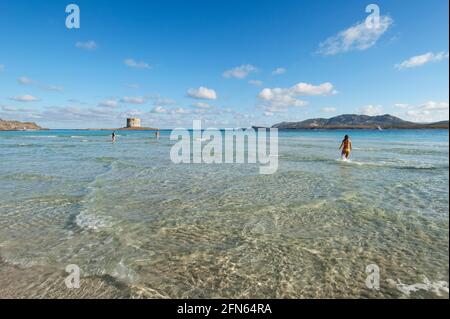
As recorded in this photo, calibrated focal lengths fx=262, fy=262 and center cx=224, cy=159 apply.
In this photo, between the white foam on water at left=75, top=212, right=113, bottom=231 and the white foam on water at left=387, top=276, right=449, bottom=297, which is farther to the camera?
the white foam on water at left=75, top=212, right=113, bottom=231

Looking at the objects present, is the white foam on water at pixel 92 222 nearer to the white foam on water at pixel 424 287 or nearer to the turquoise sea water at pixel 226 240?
the turquoise sea water at pixel 226 240

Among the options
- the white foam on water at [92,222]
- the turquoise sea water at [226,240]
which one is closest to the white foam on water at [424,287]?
the turquoise sea water at [226,240]

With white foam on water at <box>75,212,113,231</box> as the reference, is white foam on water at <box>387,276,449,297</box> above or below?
below

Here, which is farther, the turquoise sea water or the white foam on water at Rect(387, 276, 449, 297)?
the turquoise sea water

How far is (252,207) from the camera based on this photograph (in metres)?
10.6

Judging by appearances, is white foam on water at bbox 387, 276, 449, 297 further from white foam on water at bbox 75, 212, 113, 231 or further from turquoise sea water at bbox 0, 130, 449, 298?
white foam on water at bbox 75, 212, 113, 231

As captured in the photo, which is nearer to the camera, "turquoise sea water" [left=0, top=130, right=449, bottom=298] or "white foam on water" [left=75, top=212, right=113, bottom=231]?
"turquoise sea water" [left=0, top=130, right=449, bottom=298]

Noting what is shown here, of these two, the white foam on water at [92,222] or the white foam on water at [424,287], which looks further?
the white foam on water at [92,222]

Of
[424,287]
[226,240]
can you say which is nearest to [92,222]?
[226,240]

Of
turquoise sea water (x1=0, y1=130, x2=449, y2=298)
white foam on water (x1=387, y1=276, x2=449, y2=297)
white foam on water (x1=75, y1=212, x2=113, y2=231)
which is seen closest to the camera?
white foam on water (x1=387, y1=276, x2=449, y2=297)

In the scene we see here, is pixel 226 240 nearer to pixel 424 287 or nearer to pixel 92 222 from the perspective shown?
pixel 424 287

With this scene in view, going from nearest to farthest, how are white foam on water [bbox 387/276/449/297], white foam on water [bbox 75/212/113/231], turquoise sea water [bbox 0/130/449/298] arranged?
1. white foam on water [bbox 387/276/449/297]
2. turquoise sea water [bbox 0/130/449/298]
3. white foam on water [bbox 75/212/113/231]

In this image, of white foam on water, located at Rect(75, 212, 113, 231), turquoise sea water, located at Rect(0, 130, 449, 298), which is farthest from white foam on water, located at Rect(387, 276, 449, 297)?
white foam on water, located at Rect(75, 212, 113, 231)
